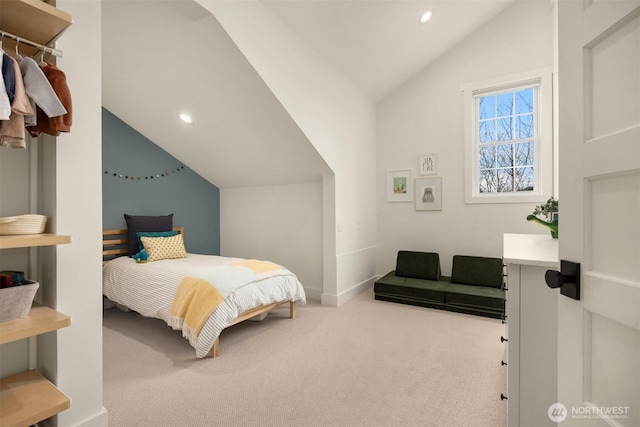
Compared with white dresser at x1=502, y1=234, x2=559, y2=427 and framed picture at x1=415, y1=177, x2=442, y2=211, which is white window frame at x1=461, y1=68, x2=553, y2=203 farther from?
white dresser at x1=502, y1=234, x2=559, y2=427

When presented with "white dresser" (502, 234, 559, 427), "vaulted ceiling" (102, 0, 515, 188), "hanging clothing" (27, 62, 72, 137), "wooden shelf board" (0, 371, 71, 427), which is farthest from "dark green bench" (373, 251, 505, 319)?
"hanging clothing" (27, 62, 72, 137)

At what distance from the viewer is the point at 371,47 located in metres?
3.48

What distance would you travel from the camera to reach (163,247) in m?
3.61

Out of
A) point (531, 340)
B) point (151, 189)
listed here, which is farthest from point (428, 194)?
point (151, 189)

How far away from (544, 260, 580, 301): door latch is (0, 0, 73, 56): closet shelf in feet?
6.27

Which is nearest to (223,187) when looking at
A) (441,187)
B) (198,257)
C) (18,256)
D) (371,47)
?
(198,257)

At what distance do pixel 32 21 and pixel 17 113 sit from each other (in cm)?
A: 40

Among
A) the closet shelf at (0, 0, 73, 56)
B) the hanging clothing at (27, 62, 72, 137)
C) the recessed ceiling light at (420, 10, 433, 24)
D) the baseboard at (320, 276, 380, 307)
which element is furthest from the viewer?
the baseboard at (320, 276, 380, 307)

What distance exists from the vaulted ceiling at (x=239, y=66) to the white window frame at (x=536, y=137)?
0.79 m

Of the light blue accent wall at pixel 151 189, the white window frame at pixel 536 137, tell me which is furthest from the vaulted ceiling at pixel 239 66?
the white window frame at pixel 536 137

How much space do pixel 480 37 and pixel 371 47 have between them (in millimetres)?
1628

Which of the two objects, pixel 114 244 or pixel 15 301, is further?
pixel 114 244

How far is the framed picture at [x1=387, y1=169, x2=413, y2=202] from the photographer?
4.43 meters

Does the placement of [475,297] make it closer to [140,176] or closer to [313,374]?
[313,374]
